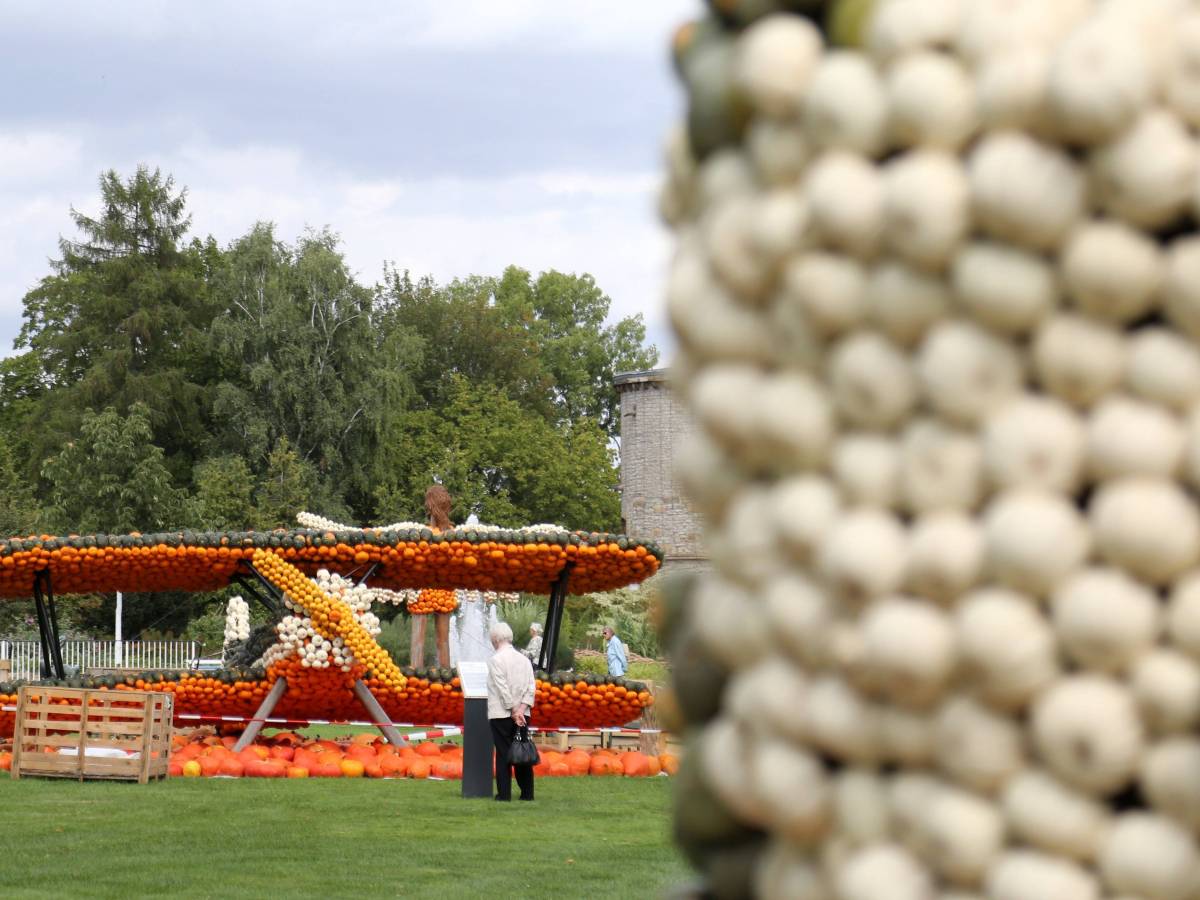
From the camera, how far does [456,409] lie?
55.7m

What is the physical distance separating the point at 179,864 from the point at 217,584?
9.99 m

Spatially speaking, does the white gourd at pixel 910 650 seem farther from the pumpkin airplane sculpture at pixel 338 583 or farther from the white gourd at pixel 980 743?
the pumpkin airplane sculpture at pixel 338 583

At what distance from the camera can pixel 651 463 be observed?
45625 mm

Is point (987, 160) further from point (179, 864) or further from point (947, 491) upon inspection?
point (179, 864)

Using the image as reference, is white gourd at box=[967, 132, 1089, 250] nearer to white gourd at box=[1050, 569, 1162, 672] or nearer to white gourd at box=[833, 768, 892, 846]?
white gourd at box=[1050, 569, 1162, 672]

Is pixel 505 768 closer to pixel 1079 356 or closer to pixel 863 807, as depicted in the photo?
pixel 863 807

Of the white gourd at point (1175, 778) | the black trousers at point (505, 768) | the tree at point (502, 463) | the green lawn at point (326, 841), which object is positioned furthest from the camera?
the tree at point (502, 463)

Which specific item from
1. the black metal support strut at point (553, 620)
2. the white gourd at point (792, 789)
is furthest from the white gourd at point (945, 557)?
the black metal support strut at point (553, 620)

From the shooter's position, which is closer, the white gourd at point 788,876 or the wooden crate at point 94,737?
the white gourd at point 788,876

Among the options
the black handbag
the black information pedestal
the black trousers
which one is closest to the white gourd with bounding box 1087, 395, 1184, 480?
the black handbag

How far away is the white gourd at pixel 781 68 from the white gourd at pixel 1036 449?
1.24 feet

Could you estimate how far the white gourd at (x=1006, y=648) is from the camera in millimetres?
1380

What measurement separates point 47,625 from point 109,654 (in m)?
19.7

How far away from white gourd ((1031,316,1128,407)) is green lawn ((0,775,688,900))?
6758 millimetres
